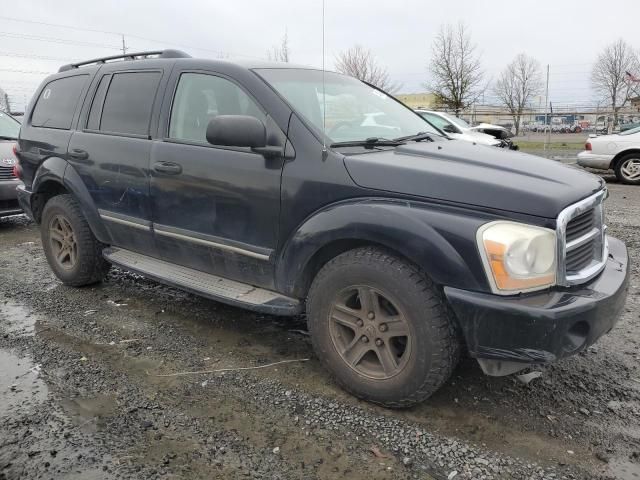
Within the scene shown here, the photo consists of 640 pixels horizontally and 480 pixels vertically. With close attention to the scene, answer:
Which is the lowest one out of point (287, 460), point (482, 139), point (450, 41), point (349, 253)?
point (287, 460)

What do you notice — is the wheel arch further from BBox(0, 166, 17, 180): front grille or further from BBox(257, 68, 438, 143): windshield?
BBox(0, 166, 17, 180): front grille

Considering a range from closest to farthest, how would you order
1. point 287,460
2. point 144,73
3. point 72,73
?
point 287,460, point 144,73, point 72,73

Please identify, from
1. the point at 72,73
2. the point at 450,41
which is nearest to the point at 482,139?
the point at 72,73

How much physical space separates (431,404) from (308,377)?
0.75 metres

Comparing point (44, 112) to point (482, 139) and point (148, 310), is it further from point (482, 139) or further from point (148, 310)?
point (482, 139)

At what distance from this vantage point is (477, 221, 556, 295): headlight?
2.40 meters

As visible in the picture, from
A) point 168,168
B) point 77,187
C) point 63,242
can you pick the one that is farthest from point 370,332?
point 63,242

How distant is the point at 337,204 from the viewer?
114 inches

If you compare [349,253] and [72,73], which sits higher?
[72,73]

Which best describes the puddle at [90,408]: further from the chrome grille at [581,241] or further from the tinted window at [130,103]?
the chrome grille at [581,241]

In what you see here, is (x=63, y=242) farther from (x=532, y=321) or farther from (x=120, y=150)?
(x=532, y=321)

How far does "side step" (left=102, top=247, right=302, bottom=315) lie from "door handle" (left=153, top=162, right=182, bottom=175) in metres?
0.71

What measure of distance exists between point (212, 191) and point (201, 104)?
684 mm

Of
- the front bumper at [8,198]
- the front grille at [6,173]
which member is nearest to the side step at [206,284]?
the front bumper at [8,198]
